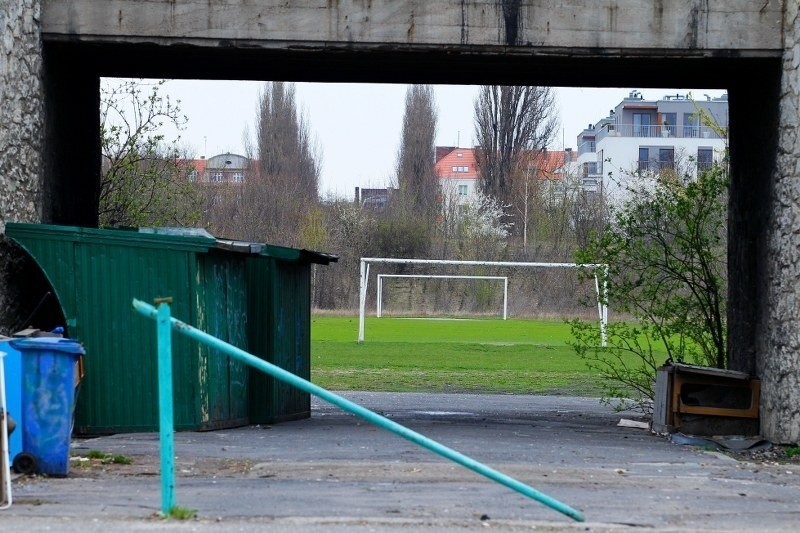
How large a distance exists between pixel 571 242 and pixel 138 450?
50931mm

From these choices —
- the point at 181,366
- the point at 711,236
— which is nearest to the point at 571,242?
the point at 711,236

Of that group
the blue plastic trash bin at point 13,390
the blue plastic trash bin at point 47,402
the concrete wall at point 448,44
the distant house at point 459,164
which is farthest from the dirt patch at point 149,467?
A: the distant house at point 459,164

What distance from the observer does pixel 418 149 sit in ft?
224

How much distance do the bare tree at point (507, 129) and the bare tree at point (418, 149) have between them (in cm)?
368

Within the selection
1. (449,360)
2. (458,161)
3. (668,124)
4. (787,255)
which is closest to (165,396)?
(787,255)

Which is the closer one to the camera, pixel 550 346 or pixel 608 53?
pixel 608 53

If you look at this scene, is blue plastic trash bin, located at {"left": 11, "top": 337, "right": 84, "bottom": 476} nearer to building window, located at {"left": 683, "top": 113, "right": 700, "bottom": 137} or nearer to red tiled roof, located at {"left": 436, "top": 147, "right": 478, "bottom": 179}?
building window, located at {"left": 683, "top": 113, "right": 700, "bottom": 137}

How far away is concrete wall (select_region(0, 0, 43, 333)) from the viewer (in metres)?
11.3

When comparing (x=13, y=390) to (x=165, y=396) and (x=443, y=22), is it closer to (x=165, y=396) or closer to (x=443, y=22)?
(x=165, y=396)

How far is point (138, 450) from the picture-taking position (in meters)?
10.5

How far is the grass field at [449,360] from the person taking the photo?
75.4 ft

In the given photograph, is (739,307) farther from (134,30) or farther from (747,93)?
(134,30)

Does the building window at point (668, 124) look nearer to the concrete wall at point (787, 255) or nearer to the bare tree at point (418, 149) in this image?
the bare tree at point (418, 149)

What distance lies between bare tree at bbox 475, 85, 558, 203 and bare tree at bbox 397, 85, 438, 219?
12.1ft
